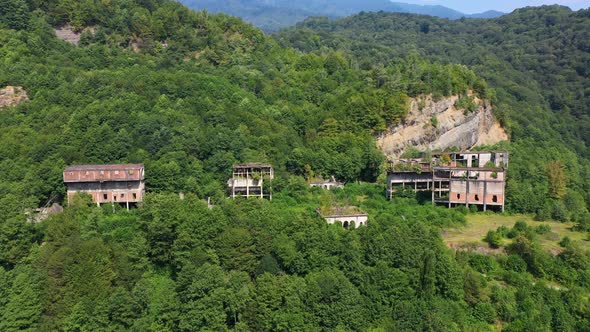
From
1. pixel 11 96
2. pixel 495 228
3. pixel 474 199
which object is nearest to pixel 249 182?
pixel 474 199

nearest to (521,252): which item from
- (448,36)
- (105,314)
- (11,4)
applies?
(105,314)

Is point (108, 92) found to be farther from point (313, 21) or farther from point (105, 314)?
point (313, 21)

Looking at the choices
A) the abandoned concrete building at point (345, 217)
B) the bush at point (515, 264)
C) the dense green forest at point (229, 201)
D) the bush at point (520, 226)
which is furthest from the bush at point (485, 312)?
the abandoned concrete building at point (345, 217)

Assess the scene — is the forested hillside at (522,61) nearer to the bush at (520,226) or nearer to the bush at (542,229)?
the bush at (542,229)

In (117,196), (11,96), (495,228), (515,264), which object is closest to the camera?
(515,264)

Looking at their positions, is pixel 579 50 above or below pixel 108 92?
above

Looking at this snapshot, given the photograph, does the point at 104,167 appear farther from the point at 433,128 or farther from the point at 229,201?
the point at 433,128

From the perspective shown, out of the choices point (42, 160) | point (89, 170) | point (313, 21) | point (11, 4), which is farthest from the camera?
point (313, 21)
